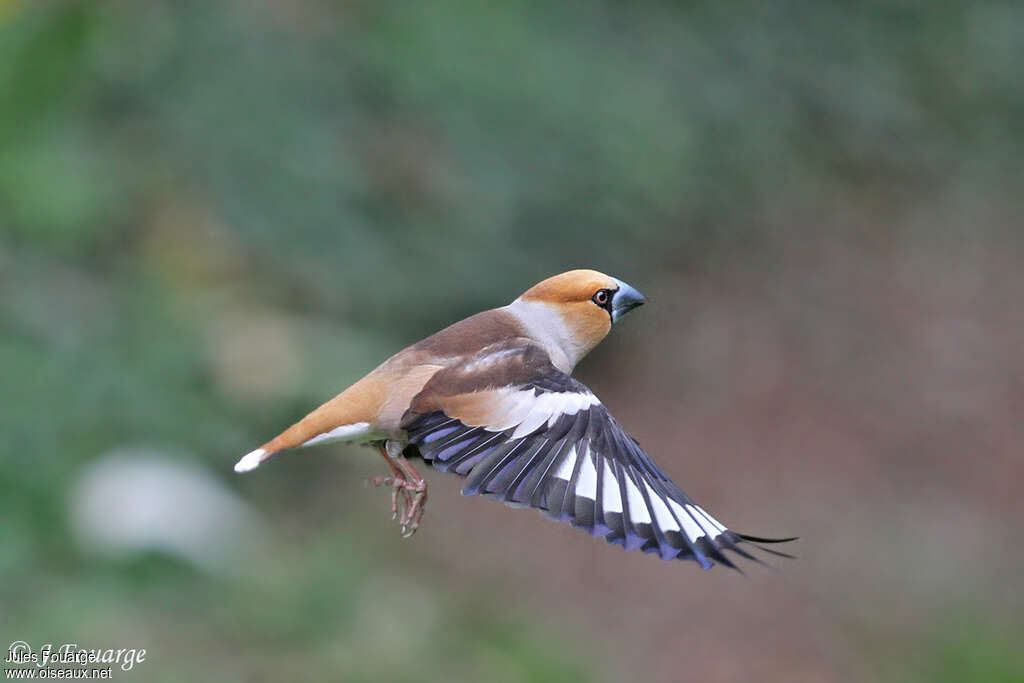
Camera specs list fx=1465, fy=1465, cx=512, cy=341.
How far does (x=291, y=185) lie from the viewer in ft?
25.9

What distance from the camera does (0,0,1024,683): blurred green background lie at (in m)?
6.01

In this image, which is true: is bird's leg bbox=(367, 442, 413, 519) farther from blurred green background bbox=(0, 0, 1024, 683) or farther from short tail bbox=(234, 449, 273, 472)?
blurred green background bbox=(0, 0, 1024, 683)

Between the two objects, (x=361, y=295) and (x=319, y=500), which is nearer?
(x=319, y=500)

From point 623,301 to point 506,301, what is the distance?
218 inches

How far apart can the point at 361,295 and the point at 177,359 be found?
145cm

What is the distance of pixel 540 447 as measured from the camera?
2.56m

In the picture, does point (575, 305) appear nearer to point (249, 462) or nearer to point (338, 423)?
point (338, 423)

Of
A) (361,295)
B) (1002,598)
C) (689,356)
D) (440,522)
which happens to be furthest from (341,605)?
(689,356)

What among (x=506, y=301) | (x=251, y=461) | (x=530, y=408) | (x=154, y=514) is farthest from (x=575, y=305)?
(x=506, y=301)

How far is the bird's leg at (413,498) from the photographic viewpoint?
7.59ft

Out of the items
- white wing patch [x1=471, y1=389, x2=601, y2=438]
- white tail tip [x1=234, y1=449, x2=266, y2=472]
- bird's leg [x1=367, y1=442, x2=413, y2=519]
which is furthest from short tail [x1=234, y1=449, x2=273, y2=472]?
white wing patch [x1=471, y1=389, x2=601, y2=438]

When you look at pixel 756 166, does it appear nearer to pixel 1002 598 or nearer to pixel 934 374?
pixel 934 374

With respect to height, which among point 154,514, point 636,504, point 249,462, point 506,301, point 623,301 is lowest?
point 636,504

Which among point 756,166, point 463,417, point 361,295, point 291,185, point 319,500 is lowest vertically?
point 463,417
